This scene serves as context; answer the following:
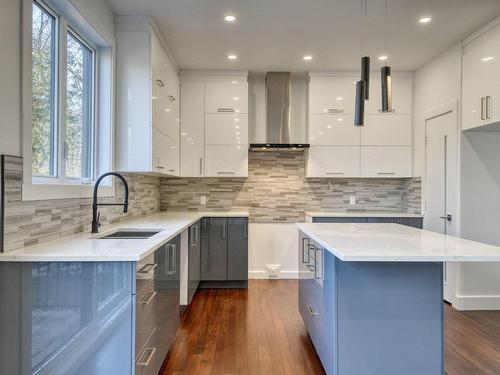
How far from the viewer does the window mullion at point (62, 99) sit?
2213 millimetres

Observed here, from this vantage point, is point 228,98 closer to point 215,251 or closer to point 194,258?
point 215,251

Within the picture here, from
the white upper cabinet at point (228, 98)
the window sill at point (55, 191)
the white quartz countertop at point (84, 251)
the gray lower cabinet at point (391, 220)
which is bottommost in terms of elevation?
the gray lower cabinet at point (391, 220)

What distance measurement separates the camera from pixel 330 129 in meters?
4.43

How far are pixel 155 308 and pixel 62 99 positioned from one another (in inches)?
A: 57.7

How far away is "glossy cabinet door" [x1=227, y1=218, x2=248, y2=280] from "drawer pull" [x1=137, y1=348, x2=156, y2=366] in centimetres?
225

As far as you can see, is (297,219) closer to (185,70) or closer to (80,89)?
(185,70)

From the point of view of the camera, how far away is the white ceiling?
2805 millimetres

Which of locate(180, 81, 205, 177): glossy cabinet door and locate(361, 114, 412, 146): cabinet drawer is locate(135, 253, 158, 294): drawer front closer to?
locate(180, 81, 205, 177): glossy cabinet door

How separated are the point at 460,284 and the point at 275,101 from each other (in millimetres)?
2966

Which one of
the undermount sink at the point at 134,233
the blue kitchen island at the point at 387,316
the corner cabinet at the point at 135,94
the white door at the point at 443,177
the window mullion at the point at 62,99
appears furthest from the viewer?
the white door at the point at 443,177

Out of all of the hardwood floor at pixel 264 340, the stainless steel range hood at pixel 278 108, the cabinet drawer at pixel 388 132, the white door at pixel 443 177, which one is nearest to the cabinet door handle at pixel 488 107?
the white door at pixel 443 177

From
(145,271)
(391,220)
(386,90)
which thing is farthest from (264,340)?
(391,220)

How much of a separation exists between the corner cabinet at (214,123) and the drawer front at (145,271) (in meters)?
2.54

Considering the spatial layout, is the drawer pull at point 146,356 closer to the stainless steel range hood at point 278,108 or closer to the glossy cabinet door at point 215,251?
the glossy cabinet door at point 215,251
